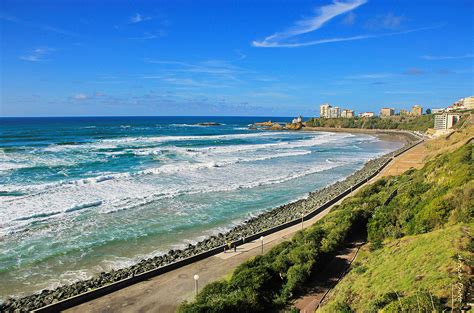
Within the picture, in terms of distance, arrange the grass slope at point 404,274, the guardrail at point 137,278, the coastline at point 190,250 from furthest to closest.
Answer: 1. the coastline at point 190,250
2. the guardrail at point 137,278
3. the grass slope at point 404,274

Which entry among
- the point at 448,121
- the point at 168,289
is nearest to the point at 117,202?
the point at 168,289

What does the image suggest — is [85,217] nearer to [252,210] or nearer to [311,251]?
[252,210]

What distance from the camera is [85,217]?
18.6m

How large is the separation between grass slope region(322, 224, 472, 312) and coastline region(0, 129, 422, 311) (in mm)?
6434

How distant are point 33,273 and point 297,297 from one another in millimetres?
9844

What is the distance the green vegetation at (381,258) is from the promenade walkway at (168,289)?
1.33 metres

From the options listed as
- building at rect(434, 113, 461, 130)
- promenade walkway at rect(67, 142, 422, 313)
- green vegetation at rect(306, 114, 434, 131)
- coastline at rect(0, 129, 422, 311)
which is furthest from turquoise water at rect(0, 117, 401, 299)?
green vegetation at rect(306, 114, 434, 131)

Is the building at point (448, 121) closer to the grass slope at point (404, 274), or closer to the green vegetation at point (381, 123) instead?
the green vegetation at point (381, 123)

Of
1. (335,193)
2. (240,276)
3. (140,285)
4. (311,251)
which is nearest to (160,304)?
(140,285)

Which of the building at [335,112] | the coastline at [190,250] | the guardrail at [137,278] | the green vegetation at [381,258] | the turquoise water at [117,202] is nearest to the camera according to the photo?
the green vegetation at [381,258]

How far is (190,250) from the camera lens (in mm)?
14250

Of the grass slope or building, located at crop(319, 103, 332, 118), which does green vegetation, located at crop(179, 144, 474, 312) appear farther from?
building, located at crop(319, 103, 332, 118)

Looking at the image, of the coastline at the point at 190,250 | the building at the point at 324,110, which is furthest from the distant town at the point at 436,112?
the coastline at the point at 190,250

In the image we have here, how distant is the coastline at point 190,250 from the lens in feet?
34.7
